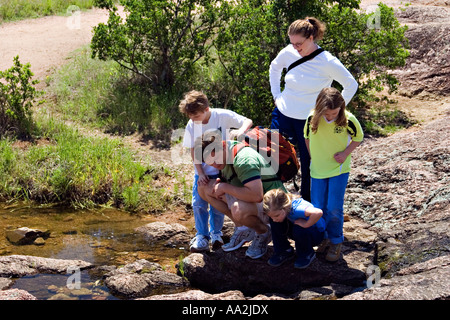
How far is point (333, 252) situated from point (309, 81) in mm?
1356

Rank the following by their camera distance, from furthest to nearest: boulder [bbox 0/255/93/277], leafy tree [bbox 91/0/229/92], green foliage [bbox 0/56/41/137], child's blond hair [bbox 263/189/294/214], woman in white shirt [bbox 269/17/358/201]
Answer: leafy tree [bbox 91/0/229/92] → green foliage [bbox 0/56/41/137] → boulder [bbox 0/255/93/277] → woman in white shirt [bbox 269/17/358/201] → child's blond hair [bbox 263/189/294/214]

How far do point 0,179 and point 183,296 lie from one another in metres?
3.87

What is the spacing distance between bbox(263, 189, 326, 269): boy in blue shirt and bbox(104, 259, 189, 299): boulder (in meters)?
0.84

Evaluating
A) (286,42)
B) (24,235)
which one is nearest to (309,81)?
(24,235)

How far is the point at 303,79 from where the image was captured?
4.89 metres

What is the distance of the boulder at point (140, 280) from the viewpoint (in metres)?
4.67

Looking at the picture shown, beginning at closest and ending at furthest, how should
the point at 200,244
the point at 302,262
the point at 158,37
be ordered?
the point at 302,262
the point at 200,244
the point at 158,37

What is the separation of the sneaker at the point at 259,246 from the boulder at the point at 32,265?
144cm

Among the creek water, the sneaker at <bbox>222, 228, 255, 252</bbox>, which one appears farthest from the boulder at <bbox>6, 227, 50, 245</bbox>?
the sneaker at <bbox>222, 228, 255, 252</bbox>

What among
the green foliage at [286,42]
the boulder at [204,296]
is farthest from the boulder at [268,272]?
the green foliage at [286,42]

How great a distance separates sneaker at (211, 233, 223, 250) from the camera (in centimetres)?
509

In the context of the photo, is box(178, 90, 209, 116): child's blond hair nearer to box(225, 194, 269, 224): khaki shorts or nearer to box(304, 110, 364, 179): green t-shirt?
box(225, 194, 269, 224): khaki shorts

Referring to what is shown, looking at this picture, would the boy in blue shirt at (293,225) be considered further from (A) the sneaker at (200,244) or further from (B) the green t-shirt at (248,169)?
(A) the sneaker at (200,244)

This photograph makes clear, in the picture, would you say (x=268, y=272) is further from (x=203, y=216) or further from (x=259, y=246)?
(x=203, y=216)
